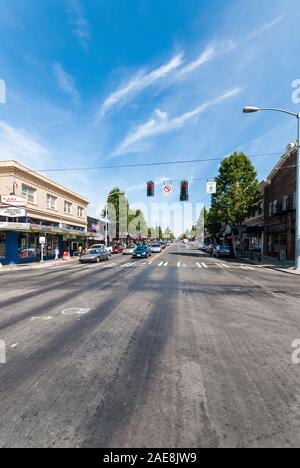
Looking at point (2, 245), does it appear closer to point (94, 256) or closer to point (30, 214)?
point (30, 214)

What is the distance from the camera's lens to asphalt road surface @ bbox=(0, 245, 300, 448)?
8.96ft

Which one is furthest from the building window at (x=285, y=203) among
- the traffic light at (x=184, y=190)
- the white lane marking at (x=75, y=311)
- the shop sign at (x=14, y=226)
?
the shop sign at (x=14, y=226)

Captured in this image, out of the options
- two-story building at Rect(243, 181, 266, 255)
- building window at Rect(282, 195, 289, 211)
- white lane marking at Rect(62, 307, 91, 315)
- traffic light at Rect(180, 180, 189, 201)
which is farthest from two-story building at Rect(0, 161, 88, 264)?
building window at Rect(282, 195, 289, 211)

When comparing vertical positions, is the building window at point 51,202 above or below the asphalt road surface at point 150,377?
above

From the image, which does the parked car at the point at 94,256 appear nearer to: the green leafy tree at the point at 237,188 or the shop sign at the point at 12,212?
the shop sign at the point at 12,212

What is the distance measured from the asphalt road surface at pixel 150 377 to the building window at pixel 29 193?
22312mm

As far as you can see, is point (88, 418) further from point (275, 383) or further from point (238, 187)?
point (238, 187)

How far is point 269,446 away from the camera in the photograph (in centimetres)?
254

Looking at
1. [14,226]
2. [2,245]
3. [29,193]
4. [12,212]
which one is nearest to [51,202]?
[29,193]

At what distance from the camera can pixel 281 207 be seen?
27844 mm

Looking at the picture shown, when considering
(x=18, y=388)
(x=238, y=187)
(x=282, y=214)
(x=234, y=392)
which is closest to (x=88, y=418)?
(x=18, y=388)

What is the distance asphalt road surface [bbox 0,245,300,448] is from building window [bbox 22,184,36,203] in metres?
22.3

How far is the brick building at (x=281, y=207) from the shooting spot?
2592 cm

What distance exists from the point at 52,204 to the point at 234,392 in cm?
3377
